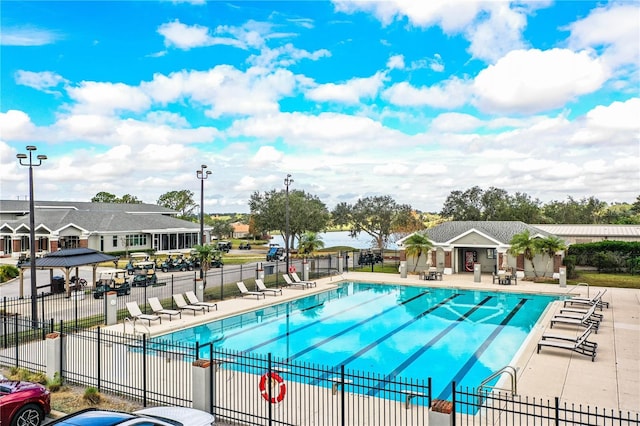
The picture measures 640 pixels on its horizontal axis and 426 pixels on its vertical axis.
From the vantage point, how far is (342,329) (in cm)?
1997

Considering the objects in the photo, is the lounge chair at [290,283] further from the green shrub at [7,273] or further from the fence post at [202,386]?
the green shrub at [7,273]

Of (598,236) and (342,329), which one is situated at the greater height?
(598,236)

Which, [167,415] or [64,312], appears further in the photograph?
[64,312]

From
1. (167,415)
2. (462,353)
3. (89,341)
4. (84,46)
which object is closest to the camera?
(167,415)

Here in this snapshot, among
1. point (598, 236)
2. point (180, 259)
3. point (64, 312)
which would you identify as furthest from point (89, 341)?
point (598, 236)

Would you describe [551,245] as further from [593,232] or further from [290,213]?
[290,213]

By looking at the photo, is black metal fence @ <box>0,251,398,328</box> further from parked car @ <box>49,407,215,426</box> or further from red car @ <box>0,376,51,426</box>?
parked car @ <box>49,407,215,426</box>

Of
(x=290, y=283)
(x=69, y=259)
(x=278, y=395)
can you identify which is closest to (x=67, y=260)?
(x=69, y=259)

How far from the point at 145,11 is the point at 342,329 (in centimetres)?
1779

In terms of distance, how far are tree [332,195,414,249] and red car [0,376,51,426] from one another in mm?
51028

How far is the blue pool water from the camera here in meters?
15.3

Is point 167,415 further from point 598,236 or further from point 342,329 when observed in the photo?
point 598,236

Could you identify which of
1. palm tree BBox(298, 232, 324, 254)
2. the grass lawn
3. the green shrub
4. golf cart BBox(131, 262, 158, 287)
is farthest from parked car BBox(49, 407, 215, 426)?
the green shrub

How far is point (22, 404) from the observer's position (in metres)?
9.23
